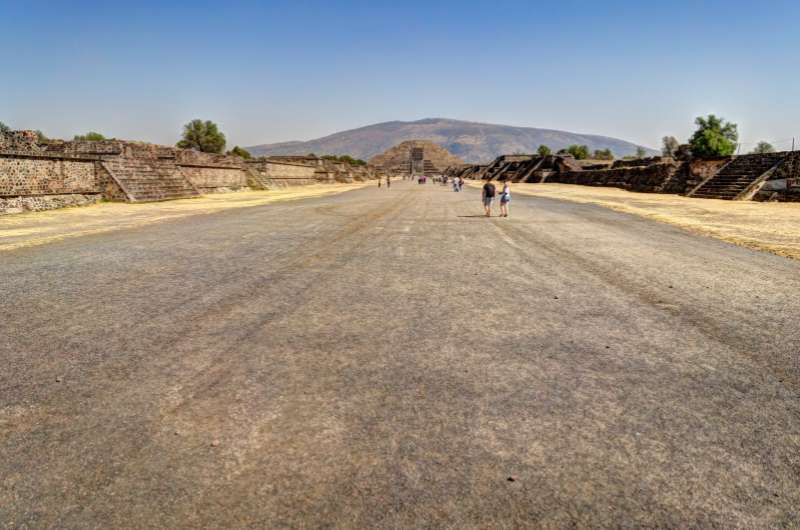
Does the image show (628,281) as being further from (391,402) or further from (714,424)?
(391,402)

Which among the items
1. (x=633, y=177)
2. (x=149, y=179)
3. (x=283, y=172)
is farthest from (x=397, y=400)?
(x=283, y=172)

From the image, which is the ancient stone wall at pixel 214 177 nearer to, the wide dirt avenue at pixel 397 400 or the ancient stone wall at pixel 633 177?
the wide dirt avenue at pixel 397 400

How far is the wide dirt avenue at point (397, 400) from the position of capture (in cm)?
214

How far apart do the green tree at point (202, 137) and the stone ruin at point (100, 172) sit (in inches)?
2088

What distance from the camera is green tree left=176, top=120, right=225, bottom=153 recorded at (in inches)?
3386

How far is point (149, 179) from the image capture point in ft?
79.4

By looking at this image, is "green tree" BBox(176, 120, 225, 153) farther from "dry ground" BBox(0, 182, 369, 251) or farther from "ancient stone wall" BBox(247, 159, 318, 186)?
"dry ground" BBox(0, 182, 369, 251)

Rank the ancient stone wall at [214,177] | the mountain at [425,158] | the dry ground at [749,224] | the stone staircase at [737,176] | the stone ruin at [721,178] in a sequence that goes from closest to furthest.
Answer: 1. the dry ground at [749,224]
2. the stone ruin at [721,178]
3. the stone staircase at [737,176]
4. the ancient stone wall at [214,177]
5. the mountain at [425,158]

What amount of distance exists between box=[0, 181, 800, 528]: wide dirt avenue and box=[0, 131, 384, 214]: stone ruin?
14.2m

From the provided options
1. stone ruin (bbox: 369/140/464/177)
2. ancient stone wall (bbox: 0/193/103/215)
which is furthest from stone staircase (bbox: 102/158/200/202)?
stone ruin (bbox: 369/140/464/177)

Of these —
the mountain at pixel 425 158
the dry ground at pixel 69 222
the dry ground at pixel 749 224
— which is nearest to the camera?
the dry ground at pixel 749 224

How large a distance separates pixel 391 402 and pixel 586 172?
2063 inches

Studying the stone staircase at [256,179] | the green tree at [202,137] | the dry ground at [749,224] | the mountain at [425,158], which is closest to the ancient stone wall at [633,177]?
the dry ground at [749,224]

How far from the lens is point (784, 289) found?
6199 millimetres
